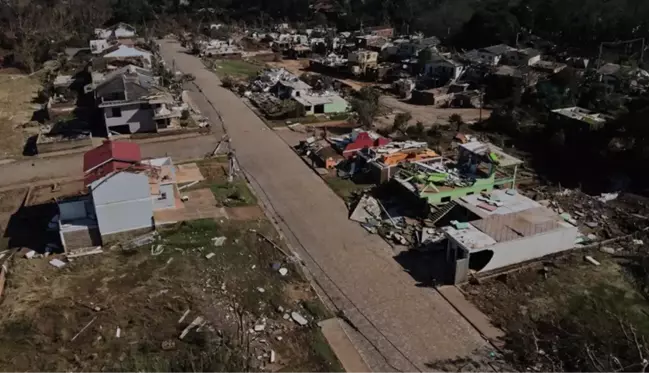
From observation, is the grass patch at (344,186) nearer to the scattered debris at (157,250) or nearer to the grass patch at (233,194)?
the grass patch at (233,194)

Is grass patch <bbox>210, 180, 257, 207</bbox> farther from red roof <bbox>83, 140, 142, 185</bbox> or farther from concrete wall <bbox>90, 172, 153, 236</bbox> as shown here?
red roof <bbox>83, 140, 142, 185</bbox>

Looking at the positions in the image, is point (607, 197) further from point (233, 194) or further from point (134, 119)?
point (134, 119)

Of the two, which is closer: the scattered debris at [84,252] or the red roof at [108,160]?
the scattered debris at [84,252]

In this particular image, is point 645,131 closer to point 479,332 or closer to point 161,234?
point 479,332

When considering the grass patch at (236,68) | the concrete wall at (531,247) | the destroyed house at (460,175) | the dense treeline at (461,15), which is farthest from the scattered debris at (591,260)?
the dense treeline at (461,15)

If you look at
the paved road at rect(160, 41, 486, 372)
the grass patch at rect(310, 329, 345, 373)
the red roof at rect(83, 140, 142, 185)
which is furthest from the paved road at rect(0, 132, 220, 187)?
the grass patch at rect(310, 329, 345, 373)

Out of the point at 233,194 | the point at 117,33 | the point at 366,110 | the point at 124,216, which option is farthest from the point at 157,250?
the point at 117,33

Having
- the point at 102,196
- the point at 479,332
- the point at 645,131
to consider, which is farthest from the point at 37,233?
the point at 645,131
